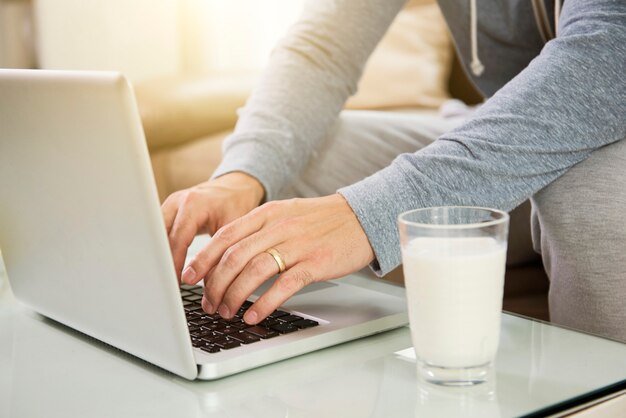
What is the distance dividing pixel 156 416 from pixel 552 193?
0.50 m

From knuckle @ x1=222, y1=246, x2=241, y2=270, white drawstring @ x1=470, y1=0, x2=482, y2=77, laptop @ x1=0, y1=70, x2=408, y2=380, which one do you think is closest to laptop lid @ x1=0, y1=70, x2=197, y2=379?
laptop @ x1=0, y1=70, x2=408, y2=380

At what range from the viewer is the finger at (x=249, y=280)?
730mm

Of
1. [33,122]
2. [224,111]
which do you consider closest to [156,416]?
[33,122]

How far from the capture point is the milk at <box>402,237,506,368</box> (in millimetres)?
577

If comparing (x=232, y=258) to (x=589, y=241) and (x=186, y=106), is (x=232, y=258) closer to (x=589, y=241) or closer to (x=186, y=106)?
(x=589, y=241)

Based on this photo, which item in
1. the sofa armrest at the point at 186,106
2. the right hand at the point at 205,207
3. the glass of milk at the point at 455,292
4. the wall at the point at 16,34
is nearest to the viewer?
the glass of milk at the point at 455,292

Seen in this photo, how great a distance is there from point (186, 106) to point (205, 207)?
3.73 ft

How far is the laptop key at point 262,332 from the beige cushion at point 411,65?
1675 mm

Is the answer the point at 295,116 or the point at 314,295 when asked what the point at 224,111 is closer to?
the point at 295,116

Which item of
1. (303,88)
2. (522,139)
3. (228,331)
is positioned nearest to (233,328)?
(228,331)

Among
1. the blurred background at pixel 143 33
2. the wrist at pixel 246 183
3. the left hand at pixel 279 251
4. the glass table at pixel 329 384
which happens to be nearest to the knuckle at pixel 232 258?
the left hand at pixel 279 251

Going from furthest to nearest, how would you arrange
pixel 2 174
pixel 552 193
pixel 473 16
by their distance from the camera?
pixel 473 16, pixel 552 193, pixel 2 174

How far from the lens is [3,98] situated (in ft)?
2.26

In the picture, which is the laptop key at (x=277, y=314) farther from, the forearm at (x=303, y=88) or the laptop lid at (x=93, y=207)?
the forearm at (x=303, y=88)
